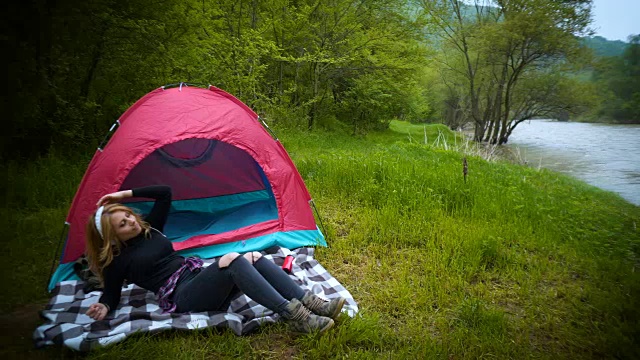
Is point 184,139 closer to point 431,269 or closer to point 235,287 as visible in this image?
point 235,287

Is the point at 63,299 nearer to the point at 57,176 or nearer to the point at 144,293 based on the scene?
the point at 144,293

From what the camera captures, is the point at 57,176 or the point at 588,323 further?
the point at 57,176

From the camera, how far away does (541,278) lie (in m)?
3.18

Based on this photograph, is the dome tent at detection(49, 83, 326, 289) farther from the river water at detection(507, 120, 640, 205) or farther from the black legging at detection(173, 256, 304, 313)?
the river water at detection(507, 120, 640, 205)

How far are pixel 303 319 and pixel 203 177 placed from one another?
2708mm

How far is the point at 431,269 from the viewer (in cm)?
318

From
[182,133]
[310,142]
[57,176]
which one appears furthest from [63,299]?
[310,142]

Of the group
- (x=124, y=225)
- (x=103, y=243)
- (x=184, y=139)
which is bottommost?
(x=103, y=243)

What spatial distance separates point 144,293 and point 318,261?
1.55 metres

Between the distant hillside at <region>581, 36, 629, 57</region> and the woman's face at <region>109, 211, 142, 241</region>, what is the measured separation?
16.2m

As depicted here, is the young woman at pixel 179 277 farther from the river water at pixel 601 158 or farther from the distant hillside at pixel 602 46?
the distant hillside at pixel 602 46

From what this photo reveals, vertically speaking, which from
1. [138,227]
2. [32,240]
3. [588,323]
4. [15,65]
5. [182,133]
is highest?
[15,65]

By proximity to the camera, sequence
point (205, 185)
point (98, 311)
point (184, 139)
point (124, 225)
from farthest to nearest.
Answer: point (205, 185) < point (184, 139) < point (124, 225) < point (98, 311)

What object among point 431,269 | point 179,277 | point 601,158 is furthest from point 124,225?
point 601,158
